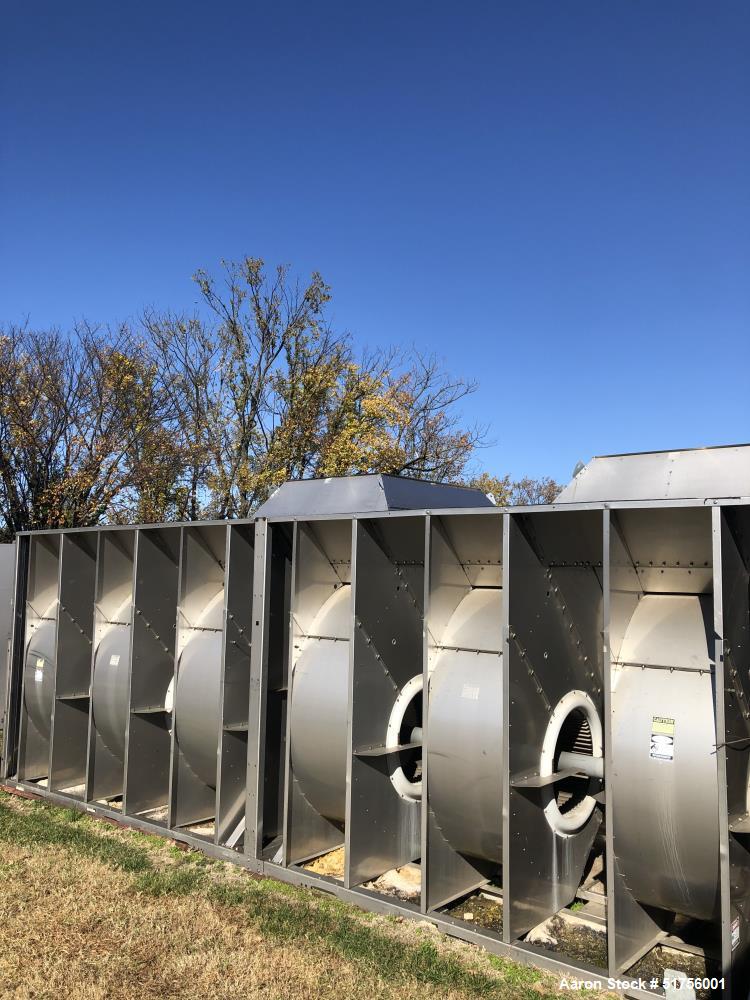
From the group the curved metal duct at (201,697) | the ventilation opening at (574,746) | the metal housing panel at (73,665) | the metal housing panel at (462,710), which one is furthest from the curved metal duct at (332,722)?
the metal housing panel at (73,665)

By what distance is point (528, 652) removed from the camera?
5.44 m

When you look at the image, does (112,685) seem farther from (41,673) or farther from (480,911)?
(480,911)

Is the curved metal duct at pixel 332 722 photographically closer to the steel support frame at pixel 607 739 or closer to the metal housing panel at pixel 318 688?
the metal housing panel at pixel 318 688

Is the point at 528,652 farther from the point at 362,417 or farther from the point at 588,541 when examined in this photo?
the point at 362,417

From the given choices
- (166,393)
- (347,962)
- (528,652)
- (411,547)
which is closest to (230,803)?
(347,962)

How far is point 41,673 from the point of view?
9.47 meters

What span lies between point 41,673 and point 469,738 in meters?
6.13

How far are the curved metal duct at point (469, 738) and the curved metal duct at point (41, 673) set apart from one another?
547cm

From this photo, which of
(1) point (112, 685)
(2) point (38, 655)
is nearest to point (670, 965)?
(1) point (112, 685)

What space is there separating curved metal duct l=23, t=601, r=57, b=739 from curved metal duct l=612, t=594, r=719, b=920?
6889mm

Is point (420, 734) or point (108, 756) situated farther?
point (108, 756)

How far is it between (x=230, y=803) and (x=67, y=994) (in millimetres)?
2662

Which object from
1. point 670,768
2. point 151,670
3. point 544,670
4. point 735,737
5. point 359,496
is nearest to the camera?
point 735,737

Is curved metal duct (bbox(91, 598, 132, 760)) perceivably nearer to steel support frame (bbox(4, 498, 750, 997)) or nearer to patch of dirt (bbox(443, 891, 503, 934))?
steel support frame (bbox(4, 498, 750, 997))
